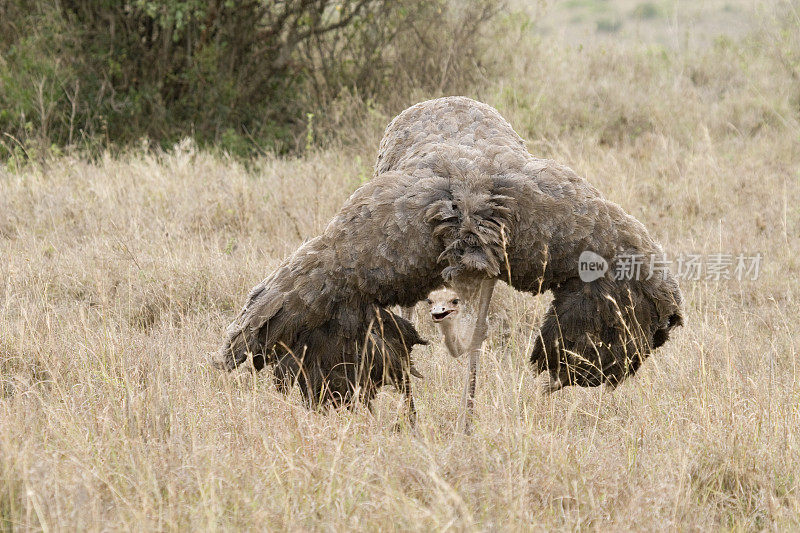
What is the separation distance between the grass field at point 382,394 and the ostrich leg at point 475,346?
0.29ft

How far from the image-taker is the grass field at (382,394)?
2.90m

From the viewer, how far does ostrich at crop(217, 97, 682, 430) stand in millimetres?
3170

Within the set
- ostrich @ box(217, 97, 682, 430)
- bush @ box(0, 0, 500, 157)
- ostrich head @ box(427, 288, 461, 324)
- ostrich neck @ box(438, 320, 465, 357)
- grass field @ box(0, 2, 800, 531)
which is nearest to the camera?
grass field @ box(0, 2, 800, 531)

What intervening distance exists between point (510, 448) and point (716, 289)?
3169mm

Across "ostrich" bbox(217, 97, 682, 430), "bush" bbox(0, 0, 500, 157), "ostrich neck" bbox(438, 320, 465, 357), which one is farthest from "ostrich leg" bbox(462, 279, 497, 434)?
"bush" bbox(0, 0, 500, 157)

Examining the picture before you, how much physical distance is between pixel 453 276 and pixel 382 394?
3.00ft

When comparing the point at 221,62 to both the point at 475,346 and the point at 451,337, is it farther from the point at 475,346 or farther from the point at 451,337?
the point at 475,346

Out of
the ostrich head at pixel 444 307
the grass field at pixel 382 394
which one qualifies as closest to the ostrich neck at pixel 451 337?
the ostrich head at pixel 444 307

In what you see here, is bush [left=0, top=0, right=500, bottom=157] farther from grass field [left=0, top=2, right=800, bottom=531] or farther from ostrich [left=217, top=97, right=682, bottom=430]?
ostrich [left=217, top=97, right=682, bottom=430]

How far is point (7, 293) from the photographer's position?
522cm

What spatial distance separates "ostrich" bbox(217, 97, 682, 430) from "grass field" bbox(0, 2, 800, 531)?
0.20 metres

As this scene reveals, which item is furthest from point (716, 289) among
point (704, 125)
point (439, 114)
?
point (704, 125)

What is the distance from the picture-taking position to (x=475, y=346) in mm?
3682

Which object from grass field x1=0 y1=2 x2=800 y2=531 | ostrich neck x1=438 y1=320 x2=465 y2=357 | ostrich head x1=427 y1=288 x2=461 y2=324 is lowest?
grass field x1=0 y1=2 x2=800 y2=531
